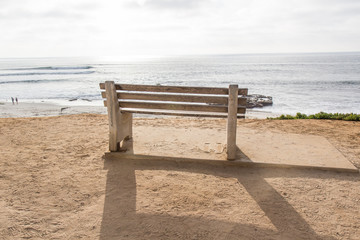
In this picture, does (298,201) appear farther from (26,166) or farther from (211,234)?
(26,166)

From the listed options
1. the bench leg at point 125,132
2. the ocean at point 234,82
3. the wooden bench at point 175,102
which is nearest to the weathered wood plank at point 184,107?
the wooden bench at point 175,102

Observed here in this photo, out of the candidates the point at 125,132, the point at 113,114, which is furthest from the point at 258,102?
the point at 113,114

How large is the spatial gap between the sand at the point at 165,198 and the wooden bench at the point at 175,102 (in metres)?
0.52

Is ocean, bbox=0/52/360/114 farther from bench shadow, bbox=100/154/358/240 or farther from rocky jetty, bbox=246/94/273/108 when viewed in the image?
bench shadow, bbox=100/154/358/240

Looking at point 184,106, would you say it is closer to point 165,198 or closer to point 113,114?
point 113,114

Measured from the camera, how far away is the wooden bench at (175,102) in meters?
3.93

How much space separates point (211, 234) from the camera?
2.50 metres

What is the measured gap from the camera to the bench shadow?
98.4 inches

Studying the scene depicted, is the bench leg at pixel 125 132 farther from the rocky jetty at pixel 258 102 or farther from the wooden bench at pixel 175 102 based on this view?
the rocky jetty at pixel 258 102

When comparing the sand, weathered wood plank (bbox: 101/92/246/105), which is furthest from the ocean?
the sand

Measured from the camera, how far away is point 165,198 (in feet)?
10.4

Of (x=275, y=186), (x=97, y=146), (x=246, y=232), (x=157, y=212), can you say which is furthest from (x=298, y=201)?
(x=97, y=146)

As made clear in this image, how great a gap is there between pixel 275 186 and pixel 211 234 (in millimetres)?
1345

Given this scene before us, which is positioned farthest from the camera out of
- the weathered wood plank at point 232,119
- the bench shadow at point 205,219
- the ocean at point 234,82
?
the ocean at point 234,82
